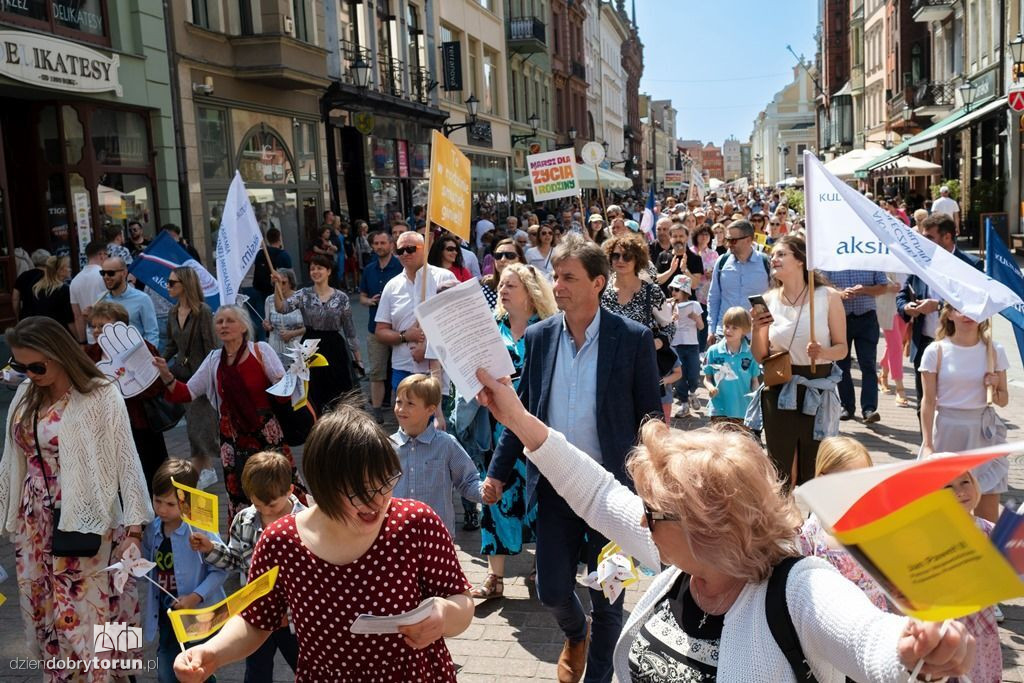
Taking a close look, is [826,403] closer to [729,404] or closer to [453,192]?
[729,404]

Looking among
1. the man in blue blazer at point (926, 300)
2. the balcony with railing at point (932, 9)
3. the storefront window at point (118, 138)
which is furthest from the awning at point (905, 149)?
the storefront window at point (118, 138)

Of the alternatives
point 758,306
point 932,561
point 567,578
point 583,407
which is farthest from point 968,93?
point 932,561

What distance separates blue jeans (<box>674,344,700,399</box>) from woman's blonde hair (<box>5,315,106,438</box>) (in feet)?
20.2

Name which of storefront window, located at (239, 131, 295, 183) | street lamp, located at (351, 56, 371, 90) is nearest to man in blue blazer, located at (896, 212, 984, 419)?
storefront window, located at (239, 131, 295, 183)

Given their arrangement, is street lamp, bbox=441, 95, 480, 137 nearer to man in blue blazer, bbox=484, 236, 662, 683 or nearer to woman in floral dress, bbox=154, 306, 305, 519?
woman in floral dress, bbox=154, 306, 305, 519

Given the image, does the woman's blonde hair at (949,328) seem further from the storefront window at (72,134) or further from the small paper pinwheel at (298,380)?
the storefront window at (72,134)

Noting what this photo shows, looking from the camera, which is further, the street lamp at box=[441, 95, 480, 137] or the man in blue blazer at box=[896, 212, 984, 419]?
the street lamp at box=[441, 95, 480, 137]

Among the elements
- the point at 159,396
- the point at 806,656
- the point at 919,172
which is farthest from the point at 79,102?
the point at 919,172

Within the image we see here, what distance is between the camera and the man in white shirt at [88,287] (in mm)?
8727

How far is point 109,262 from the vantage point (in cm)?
706

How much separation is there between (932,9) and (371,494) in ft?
123

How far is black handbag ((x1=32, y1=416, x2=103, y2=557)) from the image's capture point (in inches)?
155

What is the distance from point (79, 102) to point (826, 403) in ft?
39.3

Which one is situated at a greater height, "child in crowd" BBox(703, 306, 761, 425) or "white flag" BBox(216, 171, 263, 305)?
"white flag" BBox(216, 171, 263, 305)
